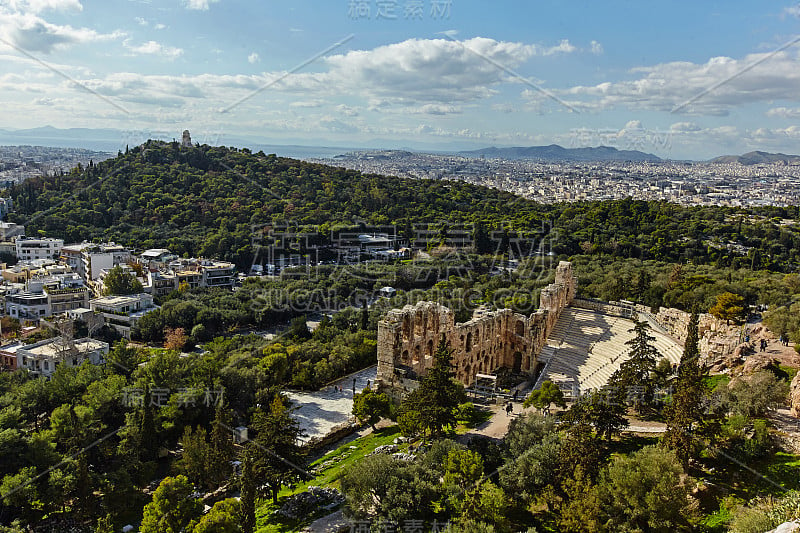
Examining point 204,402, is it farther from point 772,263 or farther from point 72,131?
point 72,131

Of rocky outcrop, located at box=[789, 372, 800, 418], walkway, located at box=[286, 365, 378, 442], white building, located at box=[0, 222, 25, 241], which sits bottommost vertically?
walkway, located at box=[286, 365, 378, 442]

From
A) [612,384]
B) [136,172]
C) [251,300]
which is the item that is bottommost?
[251,300]

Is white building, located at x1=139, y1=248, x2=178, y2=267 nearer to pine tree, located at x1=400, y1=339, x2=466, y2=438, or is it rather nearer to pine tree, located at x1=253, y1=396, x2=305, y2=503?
pine tree, located at x1=253, y1=396, x2=305, y2=503

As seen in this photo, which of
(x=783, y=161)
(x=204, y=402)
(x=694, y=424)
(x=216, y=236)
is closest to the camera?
(x=694, y=424)

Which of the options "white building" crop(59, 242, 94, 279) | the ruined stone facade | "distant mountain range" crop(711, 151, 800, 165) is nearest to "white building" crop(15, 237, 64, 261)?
"white building" crop(59, 242, 94, 279)

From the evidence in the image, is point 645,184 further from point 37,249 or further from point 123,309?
point 37,249

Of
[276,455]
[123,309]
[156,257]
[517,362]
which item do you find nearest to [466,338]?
[517,362]

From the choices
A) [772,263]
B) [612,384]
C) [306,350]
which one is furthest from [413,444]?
[772,263]

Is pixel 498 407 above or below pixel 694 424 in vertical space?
below

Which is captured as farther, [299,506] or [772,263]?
[772,263]
